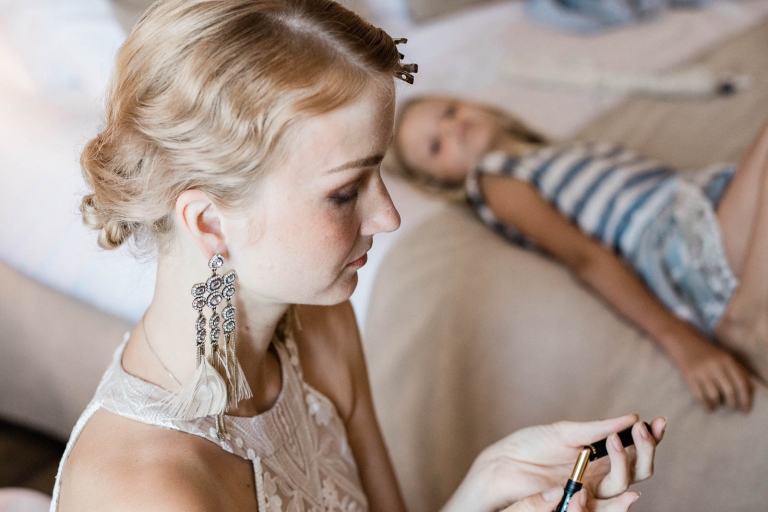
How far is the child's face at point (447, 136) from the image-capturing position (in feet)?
6.13

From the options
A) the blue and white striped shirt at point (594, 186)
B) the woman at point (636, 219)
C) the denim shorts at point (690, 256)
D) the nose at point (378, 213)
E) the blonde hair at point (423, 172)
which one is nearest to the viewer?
the nose at point (378, 213)

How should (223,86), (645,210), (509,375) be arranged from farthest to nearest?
1. (645,210)
2. (509,375)
3. (223,86)

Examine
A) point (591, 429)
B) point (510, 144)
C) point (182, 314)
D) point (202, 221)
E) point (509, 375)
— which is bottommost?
point (509, 375)

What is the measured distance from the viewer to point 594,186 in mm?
1634

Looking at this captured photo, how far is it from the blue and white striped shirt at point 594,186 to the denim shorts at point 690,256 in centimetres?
4

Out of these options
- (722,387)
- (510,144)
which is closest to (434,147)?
(510,144)

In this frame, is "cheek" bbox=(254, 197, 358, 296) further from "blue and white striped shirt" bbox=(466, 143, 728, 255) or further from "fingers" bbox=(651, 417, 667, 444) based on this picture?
"blue and white striped shirt" bbox=(466, 143, 728, 255)

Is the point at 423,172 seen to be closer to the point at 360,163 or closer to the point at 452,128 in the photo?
the point at 452,128

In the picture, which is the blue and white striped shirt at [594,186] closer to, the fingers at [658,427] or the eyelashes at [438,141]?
the eyelashes at [438,141]

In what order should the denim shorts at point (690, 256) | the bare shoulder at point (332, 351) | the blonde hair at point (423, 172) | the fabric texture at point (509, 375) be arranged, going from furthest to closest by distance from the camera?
the blonde hair at point (423, 172), the denim shorts at point (690, 256), the fabric texture at point (509, 375), the bare shoulder at point (332, 351)

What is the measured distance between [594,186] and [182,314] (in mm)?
1169

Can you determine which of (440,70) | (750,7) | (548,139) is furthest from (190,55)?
(750,7)

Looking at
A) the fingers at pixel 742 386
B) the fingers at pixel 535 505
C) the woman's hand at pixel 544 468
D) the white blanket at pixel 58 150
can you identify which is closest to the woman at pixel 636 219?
the fingers at pixel 742 386

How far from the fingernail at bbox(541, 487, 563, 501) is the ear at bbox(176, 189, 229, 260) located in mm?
427
